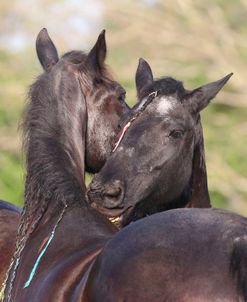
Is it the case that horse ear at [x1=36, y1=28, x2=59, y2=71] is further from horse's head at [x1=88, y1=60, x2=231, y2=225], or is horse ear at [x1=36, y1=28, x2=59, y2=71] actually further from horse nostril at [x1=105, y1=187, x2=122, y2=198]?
horse nostril at [x1=105, y1=187, x2=122, y2=198]

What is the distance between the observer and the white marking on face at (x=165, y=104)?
4855 mm

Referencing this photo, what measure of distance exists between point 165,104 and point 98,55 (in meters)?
0.42

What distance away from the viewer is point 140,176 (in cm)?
476

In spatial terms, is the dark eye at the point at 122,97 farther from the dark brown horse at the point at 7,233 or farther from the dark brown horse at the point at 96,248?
the dark brown horse at the point at 7,233

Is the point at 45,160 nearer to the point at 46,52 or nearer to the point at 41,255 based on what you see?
the point at 41,255

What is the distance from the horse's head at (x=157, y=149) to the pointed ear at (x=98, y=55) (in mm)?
261

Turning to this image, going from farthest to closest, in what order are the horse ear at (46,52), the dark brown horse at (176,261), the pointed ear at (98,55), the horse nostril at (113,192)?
the horse ear at (46,52), the pointed ear at (98,55), the horse nostril at (113,192), the dark brown horse at (176,261)

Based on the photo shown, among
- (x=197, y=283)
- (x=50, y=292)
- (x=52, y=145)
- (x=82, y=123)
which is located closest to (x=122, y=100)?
(x=82, y=123)

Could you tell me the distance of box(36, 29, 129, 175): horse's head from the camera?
4734 mm

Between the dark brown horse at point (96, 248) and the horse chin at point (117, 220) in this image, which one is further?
the horse chin at point (117, 220)

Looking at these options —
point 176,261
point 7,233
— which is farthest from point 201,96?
point 176,261

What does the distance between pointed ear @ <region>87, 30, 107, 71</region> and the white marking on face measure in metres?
0.37

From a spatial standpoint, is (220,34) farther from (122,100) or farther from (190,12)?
(122,100)

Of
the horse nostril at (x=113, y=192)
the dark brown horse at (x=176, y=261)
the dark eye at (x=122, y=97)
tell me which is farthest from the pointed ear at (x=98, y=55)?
the dark brown horse at (x=176, y=261)
